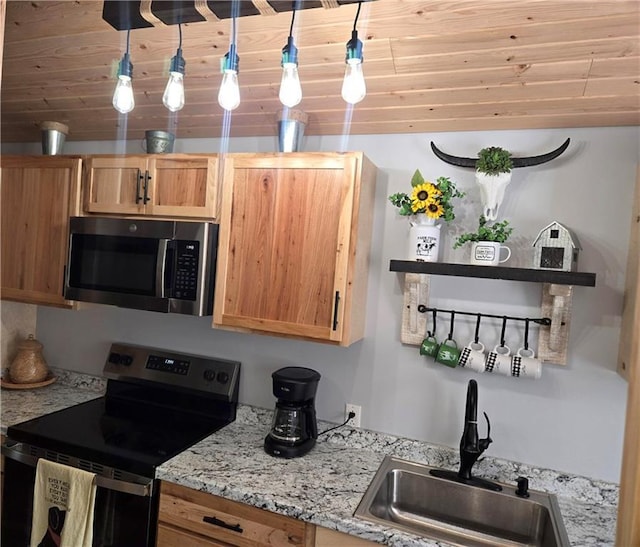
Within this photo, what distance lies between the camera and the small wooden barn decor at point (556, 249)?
1.61 metres

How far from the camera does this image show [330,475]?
1695 millimetres

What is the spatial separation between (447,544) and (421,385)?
2.16ft

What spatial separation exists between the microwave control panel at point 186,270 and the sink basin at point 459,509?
1.04 meters

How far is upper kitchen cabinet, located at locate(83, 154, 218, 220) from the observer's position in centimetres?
192

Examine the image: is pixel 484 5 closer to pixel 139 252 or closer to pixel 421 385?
pixel 421 385

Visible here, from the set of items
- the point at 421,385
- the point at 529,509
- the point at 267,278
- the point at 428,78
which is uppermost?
the point at 428,78

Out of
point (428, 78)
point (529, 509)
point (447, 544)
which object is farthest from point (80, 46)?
point (529, 509)

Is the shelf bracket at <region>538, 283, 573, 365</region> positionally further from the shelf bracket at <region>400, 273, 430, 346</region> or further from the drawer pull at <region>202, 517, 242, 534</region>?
the drawer pull at <region>202, 517, 242, 534</region>

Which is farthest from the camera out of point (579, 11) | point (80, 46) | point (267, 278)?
point (267, 278)

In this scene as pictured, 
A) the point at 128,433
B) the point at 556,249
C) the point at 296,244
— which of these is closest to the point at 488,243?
the point at 556,249

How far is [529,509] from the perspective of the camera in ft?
5.34

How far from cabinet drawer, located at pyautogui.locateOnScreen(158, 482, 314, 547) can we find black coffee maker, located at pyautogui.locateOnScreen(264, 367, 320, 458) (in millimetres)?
299

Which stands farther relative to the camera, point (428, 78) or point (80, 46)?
point (80, 46)

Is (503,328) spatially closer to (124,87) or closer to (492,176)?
(492,176)
